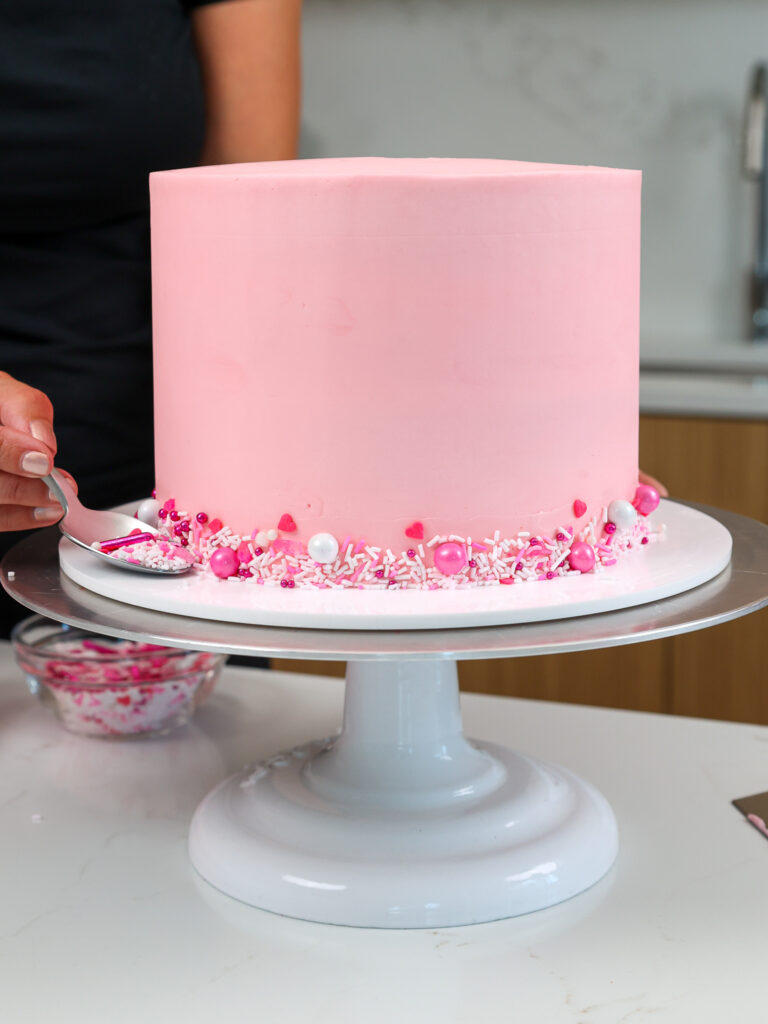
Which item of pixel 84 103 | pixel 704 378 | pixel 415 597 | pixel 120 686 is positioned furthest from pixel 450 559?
pixel 704 378

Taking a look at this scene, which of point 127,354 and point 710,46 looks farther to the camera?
point 710,46

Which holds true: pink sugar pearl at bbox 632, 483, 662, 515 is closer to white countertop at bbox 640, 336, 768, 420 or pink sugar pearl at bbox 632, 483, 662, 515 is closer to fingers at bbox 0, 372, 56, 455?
fingers at bbox 0, 372, 56, 455

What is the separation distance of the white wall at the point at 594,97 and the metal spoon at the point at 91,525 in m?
2.08

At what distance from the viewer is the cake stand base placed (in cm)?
81

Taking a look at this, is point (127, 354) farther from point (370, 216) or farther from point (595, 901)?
point (595, 901)

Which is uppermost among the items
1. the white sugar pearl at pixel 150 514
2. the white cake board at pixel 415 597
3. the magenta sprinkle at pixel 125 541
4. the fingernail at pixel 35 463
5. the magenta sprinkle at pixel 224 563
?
the fingernail at pixel 35 463

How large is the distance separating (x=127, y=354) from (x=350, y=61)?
5.89 ft

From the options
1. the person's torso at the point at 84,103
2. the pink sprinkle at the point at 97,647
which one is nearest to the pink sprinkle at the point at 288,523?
the pink sprinkle at the point at 97,647

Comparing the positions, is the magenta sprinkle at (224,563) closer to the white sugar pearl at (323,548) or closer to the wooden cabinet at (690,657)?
the white sugar pearl at (323,548)

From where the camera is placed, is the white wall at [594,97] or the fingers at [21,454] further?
the white wall at [594,97]

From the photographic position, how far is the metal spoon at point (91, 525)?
0.83m

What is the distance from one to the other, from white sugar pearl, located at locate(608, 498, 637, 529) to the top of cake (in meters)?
0.22

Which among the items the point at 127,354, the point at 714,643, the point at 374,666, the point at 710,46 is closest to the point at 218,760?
the point at 374,666

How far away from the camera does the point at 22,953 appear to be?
30.5 inches
